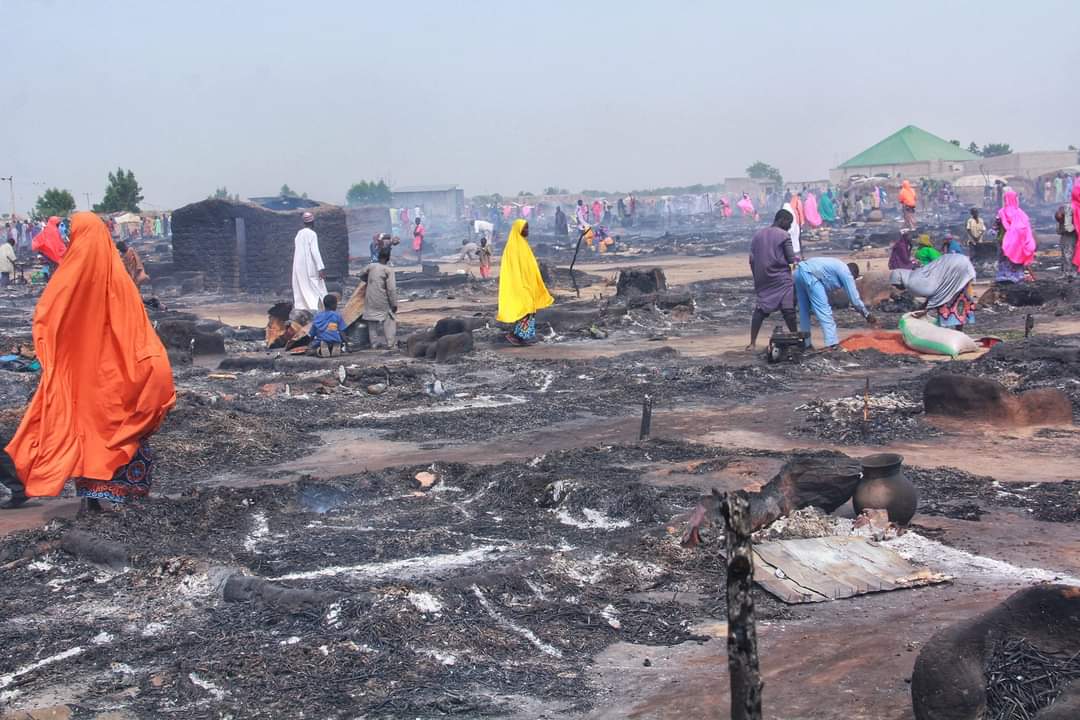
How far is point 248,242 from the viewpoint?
25.9 metres

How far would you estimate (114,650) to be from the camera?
5094mm

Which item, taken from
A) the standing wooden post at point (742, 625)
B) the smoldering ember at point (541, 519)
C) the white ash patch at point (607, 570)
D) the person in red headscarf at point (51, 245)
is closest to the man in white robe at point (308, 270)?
the smoldering ember at point (541, 519)

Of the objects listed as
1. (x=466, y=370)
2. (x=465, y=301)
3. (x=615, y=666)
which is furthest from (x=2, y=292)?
(x=615, y=666)

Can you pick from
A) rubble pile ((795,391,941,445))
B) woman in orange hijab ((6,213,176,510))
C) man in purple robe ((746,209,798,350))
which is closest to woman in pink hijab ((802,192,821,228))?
man in purple robe ((746,209,798,350))

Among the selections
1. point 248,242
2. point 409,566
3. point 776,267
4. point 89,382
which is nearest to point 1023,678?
point 409,566

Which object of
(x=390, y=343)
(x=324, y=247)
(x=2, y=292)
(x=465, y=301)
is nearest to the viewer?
(x=390, y=343)

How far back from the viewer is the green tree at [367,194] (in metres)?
63.6

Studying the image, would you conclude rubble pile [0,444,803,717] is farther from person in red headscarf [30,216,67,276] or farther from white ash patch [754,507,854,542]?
person in red headscarf [30,216,67,276]

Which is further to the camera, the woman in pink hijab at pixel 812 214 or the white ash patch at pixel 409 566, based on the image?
the woman in pink hijab at pixel 812 214

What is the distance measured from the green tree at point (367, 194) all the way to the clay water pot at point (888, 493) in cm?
5790

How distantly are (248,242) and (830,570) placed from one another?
21907 millimetres

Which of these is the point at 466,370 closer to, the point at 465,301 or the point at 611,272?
the point at 465,301

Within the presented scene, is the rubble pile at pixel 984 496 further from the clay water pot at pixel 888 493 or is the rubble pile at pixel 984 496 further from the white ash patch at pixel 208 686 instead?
→ the white ash patch at pixel 208 686

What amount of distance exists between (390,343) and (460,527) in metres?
8.36
